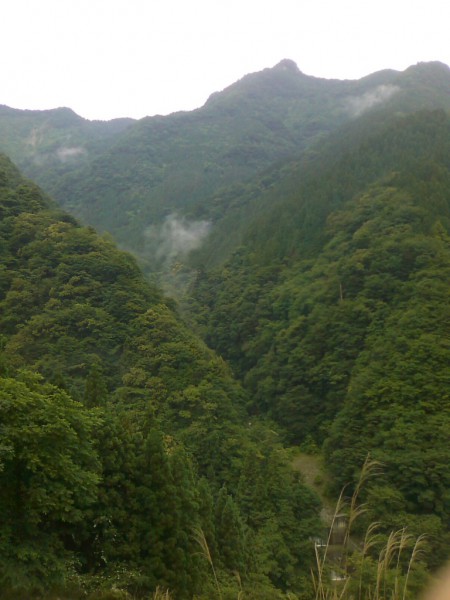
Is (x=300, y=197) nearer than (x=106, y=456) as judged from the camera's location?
No

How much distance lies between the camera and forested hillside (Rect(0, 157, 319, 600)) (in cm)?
865

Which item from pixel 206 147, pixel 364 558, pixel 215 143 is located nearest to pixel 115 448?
pixel 364 558

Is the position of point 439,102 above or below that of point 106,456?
above

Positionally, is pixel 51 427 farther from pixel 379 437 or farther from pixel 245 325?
pixel 245 325

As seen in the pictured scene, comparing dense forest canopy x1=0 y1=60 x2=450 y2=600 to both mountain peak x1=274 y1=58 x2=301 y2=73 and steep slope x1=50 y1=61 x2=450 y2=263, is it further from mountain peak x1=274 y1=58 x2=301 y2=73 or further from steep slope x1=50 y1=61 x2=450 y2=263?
mountain peak x1=274 y1=58 x2=301 y2=73

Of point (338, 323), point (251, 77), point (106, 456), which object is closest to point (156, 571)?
point (106, 456)

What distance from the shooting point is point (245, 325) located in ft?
155

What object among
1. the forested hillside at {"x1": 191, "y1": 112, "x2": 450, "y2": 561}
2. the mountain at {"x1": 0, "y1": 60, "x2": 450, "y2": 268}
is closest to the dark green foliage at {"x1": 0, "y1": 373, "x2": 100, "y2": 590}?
the forested hillside at {"x1": 191, "y1": 112, "x2": 450, "y2": 561}

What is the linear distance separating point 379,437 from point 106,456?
1943 cm

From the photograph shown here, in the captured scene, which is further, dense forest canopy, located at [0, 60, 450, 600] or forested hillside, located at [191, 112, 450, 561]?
A: forested hillside, located at [191, 112, 450, 561]

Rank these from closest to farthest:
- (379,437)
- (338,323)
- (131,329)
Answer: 1. (379,437)
2. (131,329)
3. (338,323)

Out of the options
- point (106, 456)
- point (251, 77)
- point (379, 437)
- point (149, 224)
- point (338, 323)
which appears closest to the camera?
point (106, 456)

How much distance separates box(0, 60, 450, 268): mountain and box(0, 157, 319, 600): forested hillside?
42.5 metres

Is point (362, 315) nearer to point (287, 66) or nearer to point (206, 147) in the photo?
point (206, 147)
